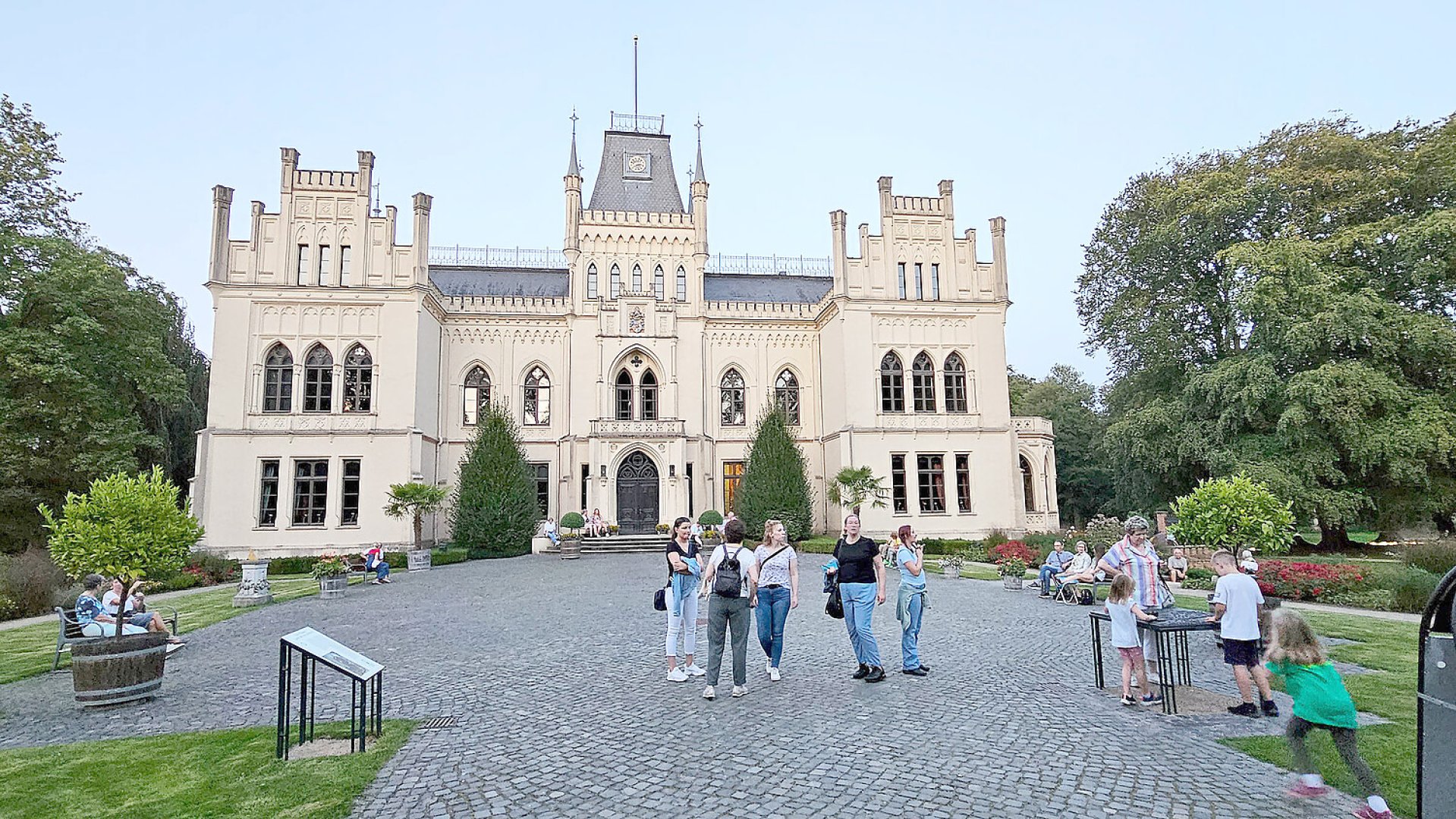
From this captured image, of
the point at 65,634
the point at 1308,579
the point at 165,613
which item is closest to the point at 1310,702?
the point at 1308,579

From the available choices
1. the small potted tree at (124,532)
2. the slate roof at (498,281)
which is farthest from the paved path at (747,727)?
the slate roof at (498,281)

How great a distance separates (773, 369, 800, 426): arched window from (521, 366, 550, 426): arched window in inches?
398

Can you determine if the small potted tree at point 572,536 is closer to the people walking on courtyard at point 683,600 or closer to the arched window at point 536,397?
the arched window at point 536,397

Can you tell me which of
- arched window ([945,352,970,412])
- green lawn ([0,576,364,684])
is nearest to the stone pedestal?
Answer: green lawn ([0,576,364,684])

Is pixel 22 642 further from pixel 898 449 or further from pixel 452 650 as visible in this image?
pixel 898 449

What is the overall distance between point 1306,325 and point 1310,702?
2256 centimetres

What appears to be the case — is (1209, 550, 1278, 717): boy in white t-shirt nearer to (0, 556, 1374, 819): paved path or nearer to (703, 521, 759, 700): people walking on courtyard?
(0, 556, 1374, 819): paved path

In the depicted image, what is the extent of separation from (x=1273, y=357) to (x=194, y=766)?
28.5 metres

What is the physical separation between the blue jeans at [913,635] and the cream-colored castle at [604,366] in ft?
71.9

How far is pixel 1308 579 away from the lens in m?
15.1

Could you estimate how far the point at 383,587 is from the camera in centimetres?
1880

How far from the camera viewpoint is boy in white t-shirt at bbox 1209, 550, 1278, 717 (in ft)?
22.5

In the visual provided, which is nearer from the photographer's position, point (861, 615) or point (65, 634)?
point (861, 615)

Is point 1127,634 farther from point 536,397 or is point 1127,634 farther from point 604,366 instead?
point 536,397
